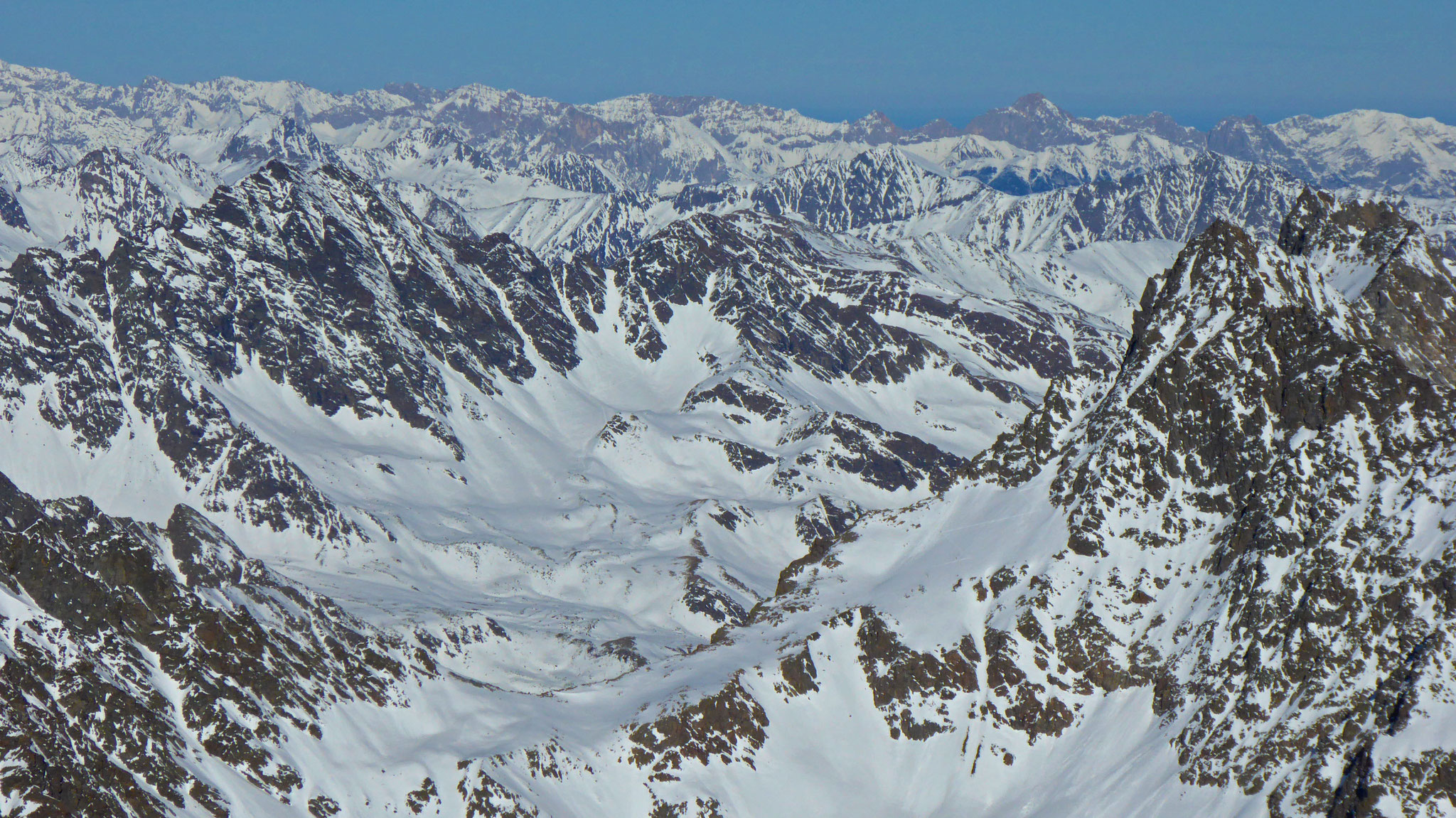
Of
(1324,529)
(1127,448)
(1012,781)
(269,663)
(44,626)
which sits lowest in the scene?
(1012,781)

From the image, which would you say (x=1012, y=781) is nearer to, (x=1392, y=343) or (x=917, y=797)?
(x=917, y=797)

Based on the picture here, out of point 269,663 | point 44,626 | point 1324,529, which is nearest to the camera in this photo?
point 44,626

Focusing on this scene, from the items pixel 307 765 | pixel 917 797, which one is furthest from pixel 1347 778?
pixel 307 765

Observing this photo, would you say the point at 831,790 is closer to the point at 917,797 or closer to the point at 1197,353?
the point at 917,797

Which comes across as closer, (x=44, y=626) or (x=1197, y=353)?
(x=44, y=626)

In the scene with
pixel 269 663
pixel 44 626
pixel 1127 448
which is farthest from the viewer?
pixel 1127 448

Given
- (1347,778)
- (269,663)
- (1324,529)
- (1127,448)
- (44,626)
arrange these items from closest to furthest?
(44,626) < (1347,778) < (269,663) < (1324,529) < (1127,448)

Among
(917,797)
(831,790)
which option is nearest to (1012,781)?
(917,797)

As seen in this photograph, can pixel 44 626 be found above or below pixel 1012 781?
above

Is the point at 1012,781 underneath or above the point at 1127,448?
underneath
